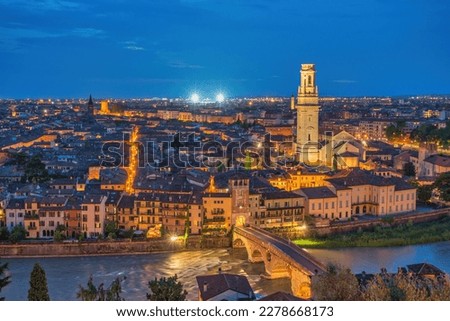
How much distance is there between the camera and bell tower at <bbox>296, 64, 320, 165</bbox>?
11.7 meters

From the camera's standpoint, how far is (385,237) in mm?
8188

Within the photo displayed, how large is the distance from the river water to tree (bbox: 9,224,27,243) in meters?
0.36

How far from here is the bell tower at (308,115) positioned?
38.3 feet

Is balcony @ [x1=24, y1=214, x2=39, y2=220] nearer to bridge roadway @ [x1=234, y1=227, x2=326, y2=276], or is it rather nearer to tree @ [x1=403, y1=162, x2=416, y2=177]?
bridge roadway @ [x1=234, y1=227, x2=326, y2=276]

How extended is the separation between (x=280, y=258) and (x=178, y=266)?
1.18m

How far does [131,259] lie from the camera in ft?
23.7

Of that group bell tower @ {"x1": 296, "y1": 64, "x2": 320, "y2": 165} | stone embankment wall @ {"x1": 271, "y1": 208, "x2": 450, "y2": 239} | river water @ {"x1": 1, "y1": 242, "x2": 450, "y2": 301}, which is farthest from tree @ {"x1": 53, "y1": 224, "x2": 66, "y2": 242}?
bell tower @ {"x1": 296, "y1": 64, "x2": 320, "y2": 165}

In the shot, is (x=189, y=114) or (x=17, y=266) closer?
(x=17, y=266)

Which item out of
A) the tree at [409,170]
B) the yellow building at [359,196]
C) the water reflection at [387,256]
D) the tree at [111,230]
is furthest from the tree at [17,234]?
the tree at [409,170]

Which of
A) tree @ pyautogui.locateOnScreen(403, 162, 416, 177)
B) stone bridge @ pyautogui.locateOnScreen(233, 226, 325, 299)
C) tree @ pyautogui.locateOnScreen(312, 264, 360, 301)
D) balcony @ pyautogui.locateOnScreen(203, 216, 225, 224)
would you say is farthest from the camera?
tree @ pyautogui.locateOnScreen(403, 162, 416, 177)

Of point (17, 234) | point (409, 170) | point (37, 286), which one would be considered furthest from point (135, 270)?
point (409, 170)
